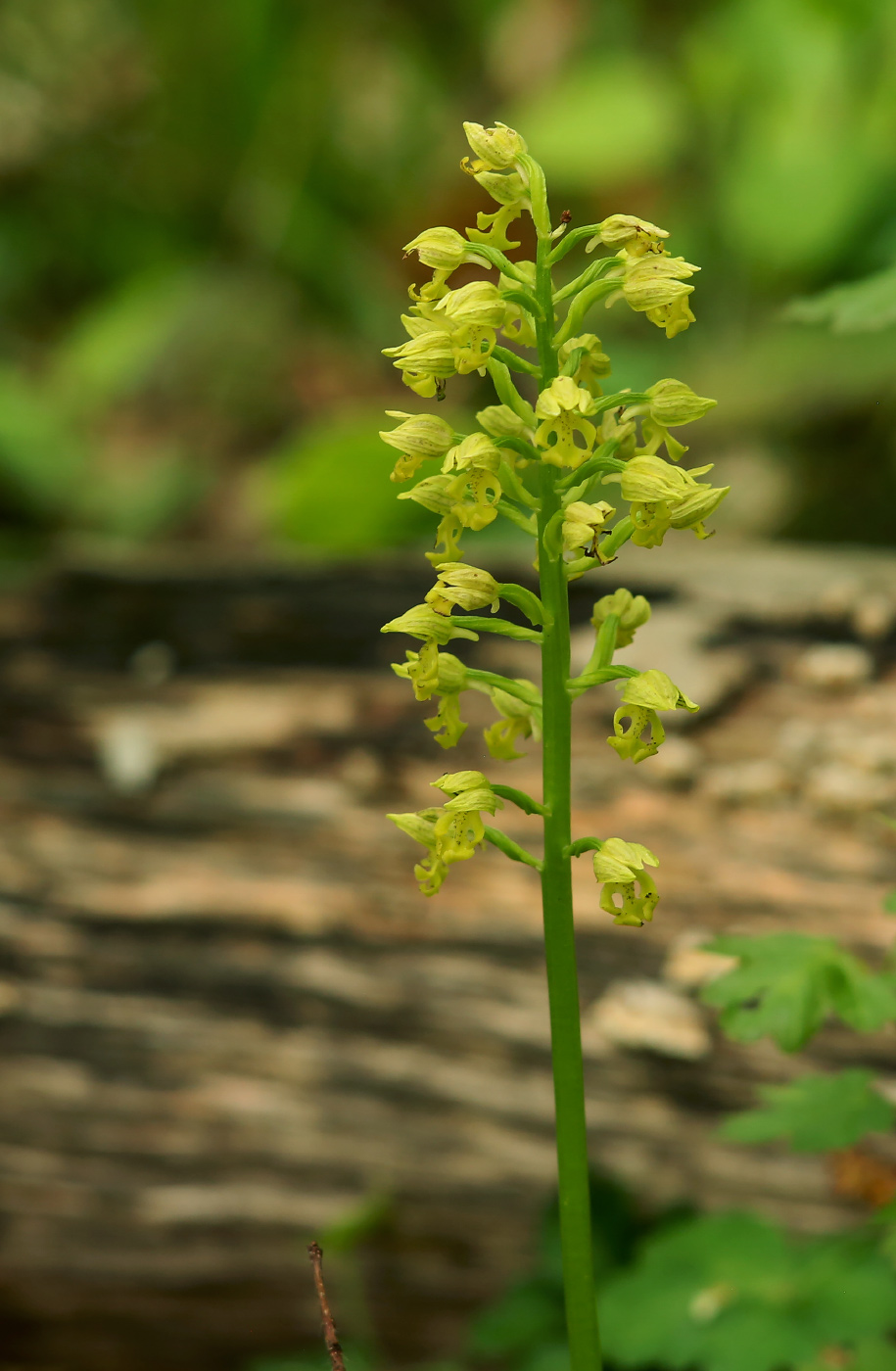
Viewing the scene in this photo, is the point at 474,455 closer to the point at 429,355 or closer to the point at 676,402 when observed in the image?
the point at 429,355

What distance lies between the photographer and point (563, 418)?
4.93ft

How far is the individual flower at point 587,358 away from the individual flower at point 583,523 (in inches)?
8.8

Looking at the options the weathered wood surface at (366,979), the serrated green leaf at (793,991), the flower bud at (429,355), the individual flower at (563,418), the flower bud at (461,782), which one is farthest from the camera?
the weathered wood surface at (366,979)

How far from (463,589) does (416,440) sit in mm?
208

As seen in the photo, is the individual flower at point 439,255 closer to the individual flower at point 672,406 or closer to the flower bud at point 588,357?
the flower bud at point 588,357

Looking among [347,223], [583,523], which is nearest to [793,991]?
[583,523]

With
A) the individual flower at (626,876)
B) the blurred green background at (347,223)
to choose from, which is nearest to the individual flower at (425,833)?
the individual flower at (626,876)

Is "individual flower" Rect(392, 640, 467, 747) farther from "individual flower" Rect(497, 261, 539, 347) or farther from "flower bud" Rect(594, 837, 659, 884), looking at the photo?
"individual flower" Rect(497, 261, 539, 347)

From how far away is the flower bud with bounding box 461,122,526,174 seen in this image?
1612 mm

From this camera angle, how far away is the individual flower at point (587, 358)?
168cm

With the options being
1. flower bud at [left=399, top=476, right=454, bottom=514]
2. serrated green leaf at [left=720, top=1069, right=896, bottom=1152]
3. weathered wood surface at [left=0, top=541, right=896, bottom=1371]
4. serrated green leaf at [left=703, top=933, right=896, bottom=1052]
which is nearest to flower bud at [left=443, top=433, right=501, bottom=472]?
flower bud at [left=399, top=476, right=454, bottom=514]

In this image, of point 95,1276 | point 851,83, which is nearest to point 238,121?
point 851,83

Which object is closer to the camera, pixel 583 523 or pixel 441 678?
pixel 583 523

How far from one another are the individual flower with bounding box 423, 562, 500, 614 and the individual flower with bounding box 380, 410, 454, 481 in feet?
0.46
